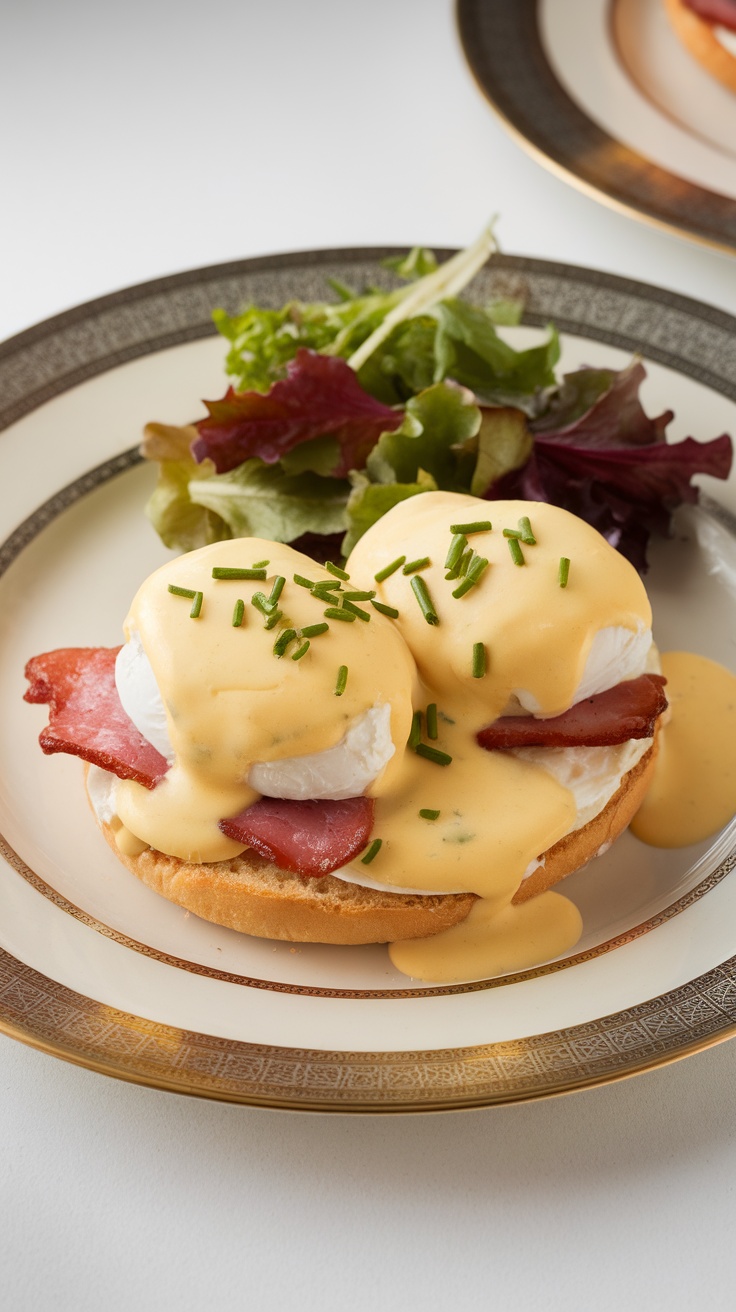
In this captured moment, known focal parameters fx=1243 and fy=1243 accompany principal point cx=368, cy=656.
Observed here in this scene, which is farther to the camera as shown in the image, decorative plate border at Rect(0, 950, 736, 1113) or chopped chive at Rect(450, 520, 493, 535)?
chopped chive at Rect(450, 520, 493, 535)

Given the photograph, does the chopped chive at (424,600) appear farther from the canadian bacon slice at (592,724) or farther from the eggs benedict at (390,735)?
Result: the canadian bacon slice at (592,724)

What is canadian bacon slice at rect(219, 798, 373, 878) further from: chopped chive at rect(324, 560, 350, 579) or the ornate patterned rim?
the ornate patterned rim

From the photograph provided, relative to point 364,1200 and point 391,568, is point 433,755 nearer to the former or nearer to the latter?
point 391,568

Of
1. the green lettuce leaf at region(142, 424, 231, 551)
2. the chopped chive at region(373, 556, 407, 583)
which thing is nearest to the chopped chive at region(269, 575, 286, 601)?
the chopped chive at region(373, 556, 407, 583)

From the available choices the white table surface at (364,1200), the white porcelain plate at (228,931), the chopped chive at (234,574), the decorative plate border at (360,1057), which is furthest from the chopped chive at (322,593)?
the white table surface at (364,1200)

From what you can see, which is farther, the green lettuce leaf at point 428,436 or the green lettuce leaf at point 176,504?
the green lettuce leaf at point 176,504

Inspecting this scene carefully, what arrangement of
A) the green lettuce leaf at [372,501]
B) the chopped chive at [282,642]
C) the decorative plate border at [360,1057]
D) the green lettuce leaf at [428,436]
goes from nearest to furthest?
the decorative plate border at [360,1057] < the chopped chive at [282,642] < the green lettuce leaf at [372,501] < the green lettuce leaf at [428,436]
